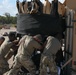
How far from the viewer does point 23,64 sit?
7.68 m

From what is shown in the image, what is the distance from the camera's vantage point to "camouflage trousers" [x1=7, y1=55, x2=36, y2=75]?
7.60 m

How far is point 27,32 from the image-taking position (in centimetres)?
805

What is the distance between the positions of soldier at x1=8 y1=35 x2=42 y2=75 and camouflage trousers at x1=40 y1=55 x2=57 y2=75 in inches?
10.1

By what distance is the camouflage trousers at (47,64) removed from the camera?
7.41m

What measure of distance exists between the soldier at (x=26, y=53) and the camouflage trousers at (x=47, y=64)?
257 millimetres

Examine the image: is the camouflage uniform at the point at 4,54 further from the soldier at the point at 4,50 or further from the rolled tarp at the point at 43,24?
the rolled tarp at the point at 43,24

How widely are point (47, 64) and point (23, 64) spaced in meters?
0.64

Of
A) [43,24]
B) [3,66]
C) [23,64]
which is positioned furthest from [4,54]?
[43,24]

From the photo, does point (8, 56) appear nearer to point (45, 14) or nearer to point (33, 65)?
point (33, 65)

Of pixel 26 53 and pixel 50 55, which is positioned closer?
pixel 50 55

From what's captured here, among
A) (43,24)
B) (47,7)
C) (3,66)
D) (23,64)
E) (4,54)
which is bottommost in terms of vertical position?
(3,66)

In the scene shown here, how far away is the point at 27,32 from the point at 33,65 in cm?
95

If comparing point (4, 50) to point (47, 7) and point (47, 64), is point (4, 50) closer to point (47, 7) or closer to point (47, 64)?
point (47, 64)

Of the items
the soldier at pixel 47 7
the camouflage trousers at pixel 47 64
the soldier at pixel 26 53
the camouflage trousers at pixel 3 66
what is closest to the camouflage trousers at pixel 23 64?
the soldier at pixel 26 53
